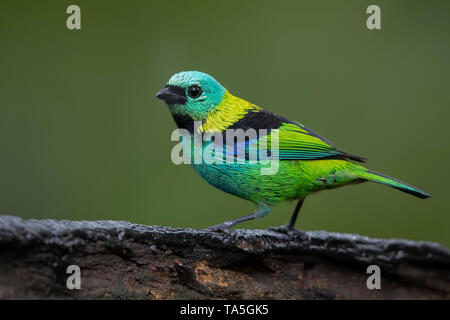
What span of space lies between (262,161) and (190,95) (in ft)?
2.61

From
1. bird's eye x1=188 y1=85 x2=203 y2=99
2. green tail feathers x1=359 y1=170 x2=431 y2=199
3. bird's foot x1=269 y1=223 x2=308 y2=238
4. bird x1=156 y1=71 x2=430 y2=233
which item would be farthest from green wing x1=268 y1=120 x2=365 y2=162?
bird's eye x1=188 y1=85 x2=203 y2=99

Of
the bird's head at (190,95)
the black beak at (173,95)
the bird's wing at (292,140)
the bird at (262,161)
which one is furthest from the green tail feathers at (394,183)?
the black beak at (173,95)

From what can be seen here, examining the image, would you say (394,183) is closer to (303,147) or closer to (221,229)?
(303,147)

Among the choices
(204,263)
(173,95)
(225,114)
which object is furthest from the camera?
A: (225,114)

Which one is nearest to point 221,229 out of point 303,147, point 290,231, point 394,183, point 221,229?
point 221,229

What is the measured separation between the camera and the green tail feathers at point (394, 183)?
11.9 ft

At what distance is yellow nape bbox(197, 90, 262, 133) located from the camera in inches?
156

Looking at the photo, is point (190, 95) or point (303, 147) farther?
point (190, 95)

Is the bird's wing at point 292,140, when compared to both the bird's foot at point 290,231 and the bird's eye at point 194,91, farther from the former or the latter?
the bird's foot at point 290,231

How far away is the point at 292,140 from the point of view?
3834 millimetres

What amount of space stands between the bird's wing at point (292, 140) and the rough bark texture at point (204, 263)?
0.62 meters

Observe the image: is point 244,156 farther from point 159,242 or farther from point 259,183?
point 159,242

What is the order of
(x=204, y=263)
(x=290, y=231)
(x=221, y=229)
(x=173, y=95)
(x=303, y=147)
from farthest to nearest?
1. (x=173, y=95)
2. (x=303, y=147)
3. (x=290, y=231)
4. (x=221, y=229)
5. (x=204, y=263)

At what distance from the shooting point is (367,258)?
10.2 feet
